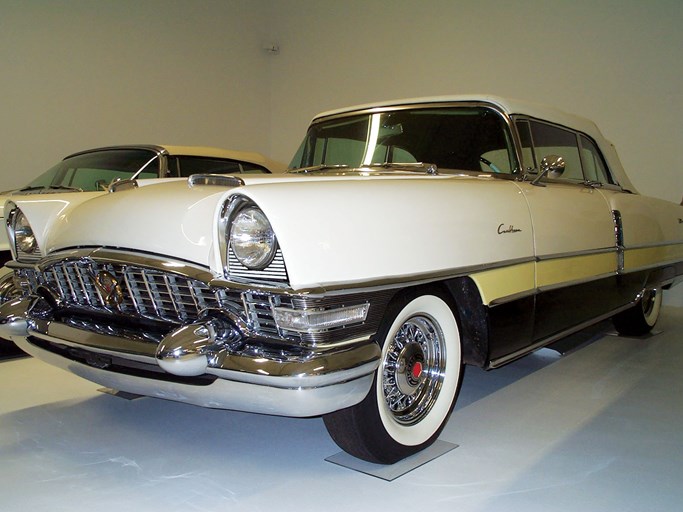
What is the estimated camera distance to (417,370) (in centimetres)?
245

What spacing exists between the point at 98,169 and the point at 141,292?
312 centimetres

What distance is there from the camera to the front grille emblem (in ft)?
7.38

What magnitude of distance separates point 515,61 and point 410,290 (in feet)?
17.7

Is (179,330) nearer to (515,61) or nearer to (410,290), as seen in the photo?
(410,290)

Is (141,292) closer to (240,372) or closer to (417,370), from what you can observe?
(240,372)

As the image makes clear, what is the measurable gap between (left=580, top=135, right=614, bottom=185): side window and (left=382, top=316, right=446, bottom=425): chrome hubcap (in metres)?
1.96

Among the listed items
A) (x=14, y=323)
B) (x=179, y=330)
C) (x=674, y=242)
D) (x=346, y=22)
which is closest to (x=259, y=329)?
(x=179, y=330)

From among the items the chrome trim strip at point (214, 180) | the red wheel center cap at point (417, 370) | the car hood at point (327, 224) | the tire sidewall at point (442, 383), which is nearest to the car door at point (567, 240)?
the car hood at point (327, 224)

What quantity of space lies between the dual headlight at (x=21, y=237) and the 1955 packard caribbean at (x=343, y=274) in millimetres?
14

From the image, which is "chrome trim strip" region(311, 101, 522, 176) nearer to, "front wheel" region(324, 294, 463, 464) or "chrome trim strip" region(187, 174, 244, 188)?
"front wheel" region(324, 294, 463, 464)

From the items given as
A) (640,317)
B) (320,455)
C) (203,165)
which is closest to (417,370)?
(320,455)

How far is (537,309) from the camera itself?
2.87m

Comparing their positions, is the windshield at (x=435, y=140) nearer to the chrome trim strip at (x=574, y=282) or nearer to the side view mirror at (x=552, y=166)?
the side view mirror at (x=552, y=166)

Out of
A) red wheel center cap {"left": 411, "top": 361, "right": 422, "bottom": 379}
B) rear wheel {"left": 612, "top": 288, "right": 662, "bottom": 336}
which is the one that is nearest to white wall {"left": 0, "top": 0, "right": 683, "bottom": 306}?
rear wheel {"left": 612, "top": 288, "right": 662, "bottom": 336}
